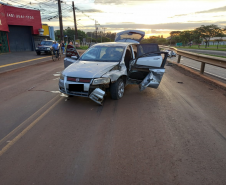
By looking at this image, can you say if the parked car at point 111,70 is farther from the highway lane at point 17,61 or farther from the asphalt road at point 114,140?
the highway lane at point 17,61

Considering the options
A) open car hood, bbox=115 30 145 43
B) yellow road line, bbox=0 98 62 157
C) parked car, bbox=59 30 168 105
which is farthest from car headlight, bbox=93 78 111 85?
open car hood, bbox=115 30 145 43

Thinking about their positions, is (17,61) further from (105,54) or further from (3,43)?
(105,54)

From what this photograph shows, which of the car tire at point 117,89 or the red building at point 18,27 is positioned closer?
the car tire at point 117,89

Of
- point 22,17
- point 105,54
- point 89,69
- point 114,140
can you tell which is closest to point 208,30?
point 22,17

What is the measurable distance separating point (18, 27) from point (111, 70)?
28.4 metres

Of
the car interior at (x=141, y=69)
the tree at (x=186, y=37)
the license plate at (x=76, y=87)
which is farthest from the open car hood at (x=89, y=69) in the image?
the tree at (x=186, y=37)

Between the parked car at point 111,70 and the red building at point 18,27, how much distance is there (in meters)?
22.6

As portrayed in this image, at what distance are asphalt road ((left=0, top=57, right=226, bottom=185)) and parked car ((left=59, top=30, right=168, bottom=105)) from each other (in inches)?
19.0

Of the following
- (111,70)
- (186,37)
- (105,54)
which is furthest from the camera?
(186,37)

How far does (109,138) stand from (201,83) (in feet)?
20.4

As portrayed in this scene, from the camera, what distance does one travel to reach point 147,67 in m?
6.71

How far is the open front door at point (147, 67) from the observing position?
642 centimetres

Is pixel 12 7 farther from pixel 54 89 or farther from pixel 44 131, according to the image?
pixel 44 131

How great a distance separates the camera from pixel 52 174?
9.36 ft
